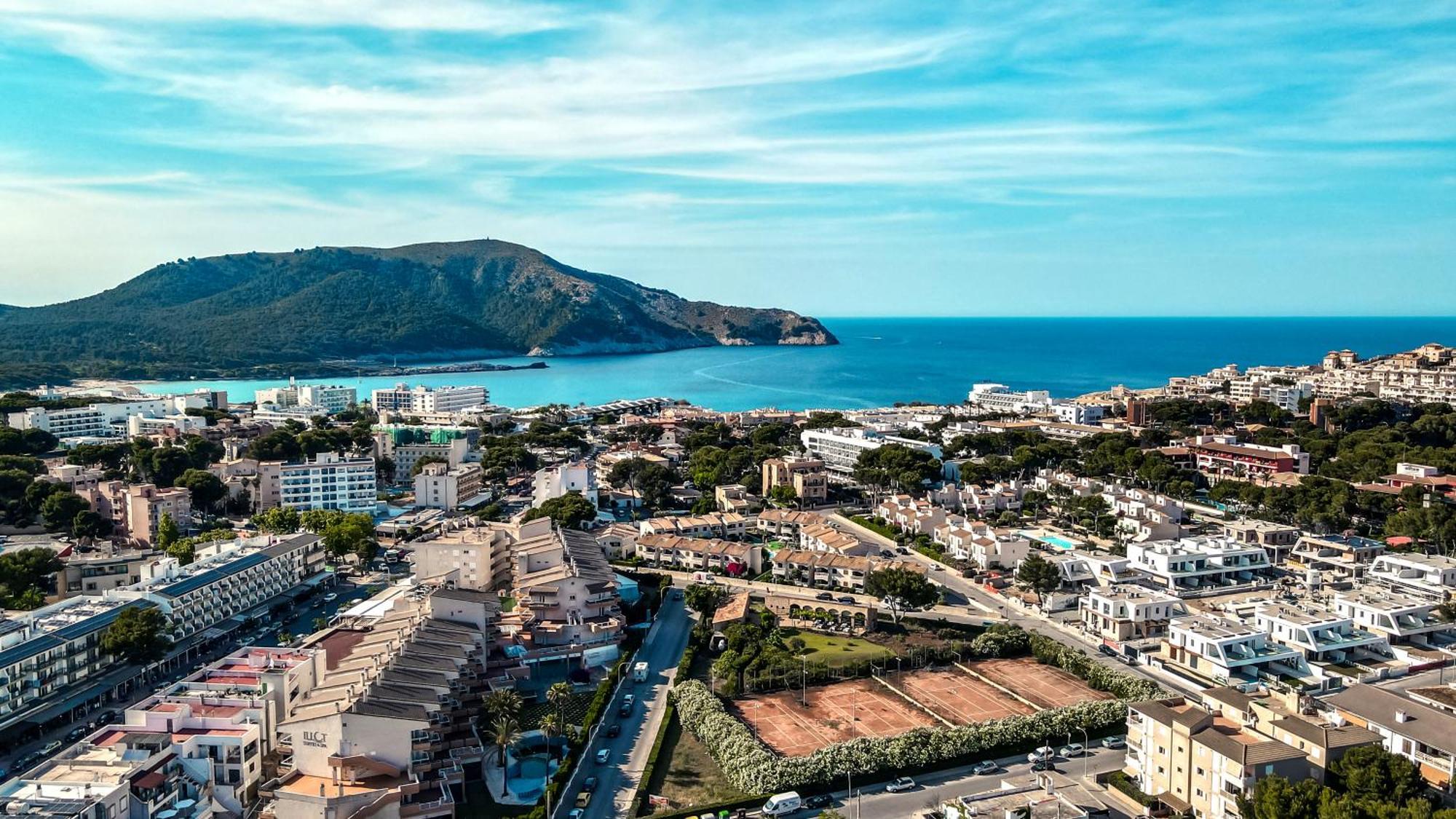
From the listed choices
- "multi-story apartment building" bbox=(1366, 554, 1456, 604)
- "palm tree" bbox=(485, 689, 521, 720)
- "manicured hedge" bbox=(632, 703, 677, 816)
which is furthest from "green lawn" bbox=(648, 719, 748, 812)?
"multi-story apartment building" bbox=(1366, 554, 1456, 604)

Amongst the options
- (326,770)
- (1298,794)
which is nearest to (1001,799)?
(1298,794)

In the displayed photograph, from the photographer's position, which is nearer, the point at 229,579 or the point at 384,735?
the point at 384,735

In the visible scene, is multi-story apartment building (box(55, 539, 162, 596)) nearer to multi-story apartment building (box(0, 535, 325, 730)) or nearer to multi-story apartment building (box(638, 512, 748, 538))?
multi-story apartment building (box(0, 535, 325, 730))

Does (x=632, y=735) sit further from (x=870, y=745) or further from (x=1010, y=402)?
(x=1010, y=402)

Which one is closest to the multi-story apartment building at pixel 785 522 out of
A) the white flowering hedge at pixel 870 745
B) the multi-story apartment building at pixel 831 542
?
the multi-story apartment building at pixel 831 542

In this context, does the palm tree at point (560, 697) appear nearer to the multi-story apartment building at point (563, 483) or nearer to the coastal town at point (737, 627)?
the coastal town at point (737, 627)

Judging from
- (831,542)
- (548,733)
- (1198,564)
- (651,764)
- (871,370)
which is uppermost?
(871,370)

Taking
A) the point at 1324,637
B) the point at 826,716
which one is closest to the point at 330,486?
the point at 826,716

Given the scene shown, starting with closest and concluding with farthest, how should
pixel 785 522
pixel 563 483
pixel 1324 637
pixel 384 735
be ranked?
pixel 384 735, pixel 1324 637, pixel 785 522, pixel 563 483
